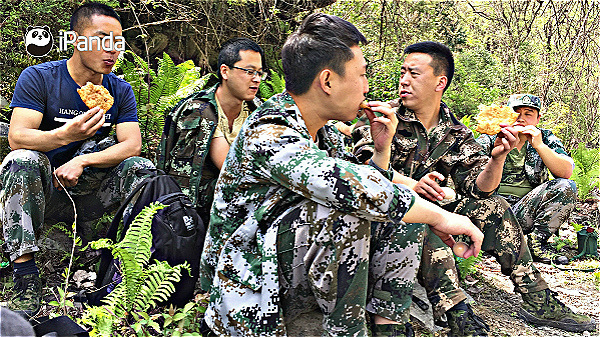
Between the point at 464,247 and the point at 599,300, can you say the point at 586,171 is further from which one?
the point at 464,247

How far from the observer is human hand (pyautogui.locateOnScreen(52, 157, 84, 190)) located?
3.17 meters

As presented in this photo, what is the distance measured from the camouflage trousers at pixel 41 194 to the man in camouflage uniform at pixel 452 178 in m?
1.64

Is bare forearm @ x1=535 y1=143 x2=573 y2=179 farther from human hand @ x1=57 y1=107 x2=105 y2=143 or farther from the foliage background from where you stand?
human hand @ x1=57 y1=107 x2=105 y2=143

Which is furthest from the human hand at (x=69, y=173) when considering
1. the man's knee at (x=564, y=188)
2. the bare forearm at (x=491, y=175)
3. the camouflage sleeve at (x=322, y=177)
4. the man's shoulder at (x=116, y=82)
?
the man's knee at (x=564, y=188)

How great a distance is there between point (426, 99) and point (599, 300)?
2.07m

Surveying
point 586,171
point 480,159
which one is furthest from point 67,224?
point 586,171

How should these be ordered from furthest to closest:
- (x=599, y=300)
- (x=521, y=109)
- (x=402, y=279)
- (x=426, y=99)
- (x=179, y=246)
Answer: (x=521, y=109) < (x=599, y=300) < (x=426, y=99) < (x=179, y=246) < (x=402, y=279)

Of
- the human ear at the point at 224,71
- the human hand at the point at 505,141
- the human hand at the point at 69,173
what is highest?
the human ear at the point at 224,71

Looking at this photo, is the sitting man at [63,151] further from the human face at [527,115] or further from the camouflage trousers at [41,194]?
the human face at [527,115]

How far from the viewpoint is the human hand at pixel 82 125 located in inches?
124

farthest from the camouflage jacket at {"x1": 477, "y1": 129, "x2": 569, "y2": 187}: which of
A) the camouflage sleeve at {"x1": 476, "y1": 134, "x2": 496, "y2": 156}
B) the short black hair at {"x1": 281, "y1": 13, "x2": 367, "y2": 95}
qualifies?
the short black hair at {"x1": 281, "y1": 13, "x2": 367, "y2": 95}

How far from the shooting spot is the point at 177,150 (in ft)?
11.6

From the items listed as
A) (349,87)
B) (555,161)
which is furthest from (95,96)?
(555,161)

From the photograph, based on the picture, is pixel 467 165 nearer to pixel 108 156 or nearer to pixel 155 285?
pixel 155 285
